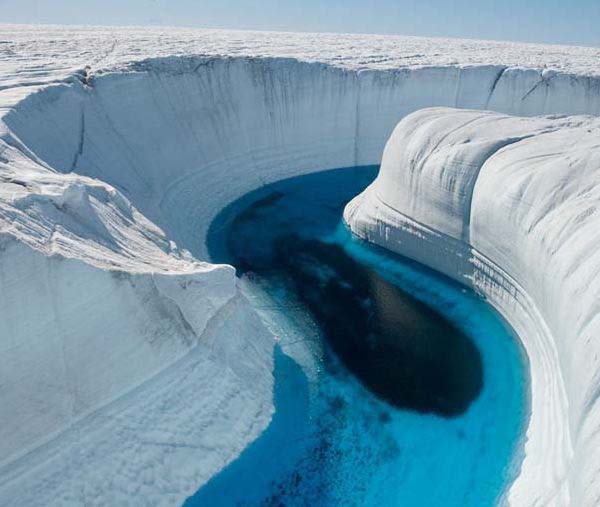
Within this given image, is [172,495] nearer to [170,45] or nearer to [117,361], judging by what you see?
[117,361]

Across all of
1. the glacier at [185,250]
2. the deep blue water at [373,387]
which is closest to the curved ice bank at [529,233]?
the glacier at [185,250]

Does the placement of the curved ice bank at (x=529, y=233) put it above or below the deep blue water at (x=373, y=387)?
above

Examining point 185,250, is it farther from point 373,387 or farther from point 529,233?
point 529,233

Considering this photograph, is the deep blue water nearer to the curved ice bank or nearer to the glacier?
the glacier

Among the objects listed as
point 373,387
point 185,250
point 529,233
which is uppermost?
point 529,233

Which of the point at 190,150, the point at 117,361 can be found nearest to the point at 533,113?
the point at 190,150

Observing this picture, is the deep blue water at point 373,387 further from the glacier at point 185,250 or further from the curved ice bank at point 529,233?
the curved ice bank at point 529,233

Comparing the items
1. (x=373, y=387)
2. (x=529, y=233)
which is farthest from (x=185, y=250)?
(x=529, y=233)
